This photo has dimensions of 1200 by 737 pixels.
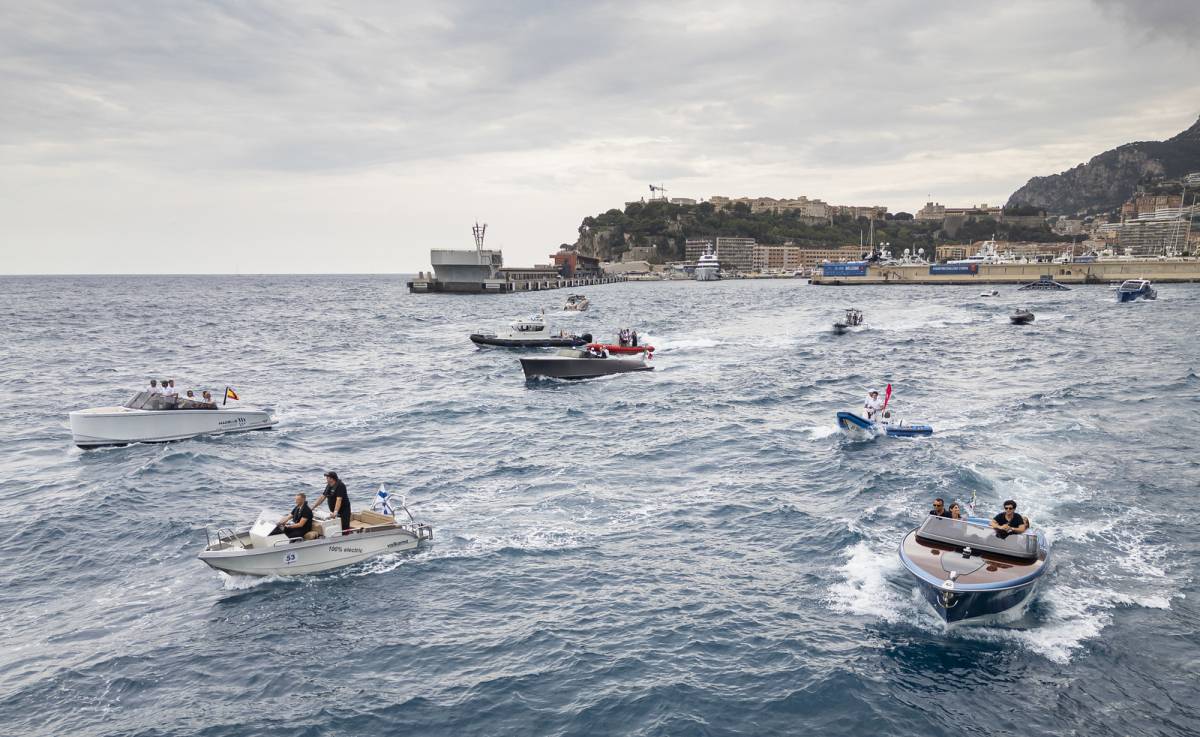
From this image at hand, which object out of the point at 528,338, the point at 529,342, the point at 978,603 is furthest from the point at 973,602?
the point at 528,338

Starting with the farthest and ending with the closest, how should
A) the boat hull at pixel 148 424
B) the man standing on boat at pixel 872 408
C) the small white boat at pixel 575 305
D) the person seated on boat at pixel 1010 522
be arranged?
the small white boat at pixel 575 305 < the man standing on boat at pixel 872 408 < the boat hull at pixel 148 424 < the person seated on boat at pixel 1010 522

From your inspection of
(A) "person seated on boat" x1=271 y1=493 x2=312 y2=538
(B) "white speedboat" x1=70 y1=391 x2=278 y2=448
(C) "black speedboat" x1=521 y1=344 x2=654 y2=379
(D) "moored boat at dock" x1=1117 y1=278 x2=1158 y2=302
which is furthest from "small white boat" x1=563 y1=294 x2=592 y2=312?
(A) "person seated on boat" x1=271 y1=493 x2=312 y2=538

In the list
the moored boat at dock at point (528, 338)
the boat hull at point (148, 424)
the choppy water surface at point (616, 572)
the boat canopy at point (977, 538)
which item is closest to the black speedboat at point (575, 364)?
the choppy water surface at point (616, 572)

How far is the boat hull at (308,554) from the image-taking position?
19.2 m

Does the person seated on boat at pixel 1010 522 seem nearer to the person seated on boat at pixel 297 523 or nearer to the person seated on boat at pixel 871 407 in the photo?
the person seated on boat at pixel 871 407

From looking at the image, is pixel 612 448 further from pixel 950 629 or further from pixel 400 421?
pixel 950 629

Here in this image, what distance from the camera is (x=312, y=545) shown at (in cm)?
1986

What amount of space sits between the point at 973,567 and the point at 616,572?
921 cm

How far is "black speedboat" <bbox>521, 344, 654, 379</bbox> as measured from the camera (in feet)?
167

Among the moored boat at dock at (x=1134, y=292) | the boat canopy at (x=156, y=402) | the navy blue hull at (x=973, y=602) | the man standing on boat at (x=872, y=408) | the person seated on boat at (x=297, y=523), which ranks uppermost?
the boat canopy at (x=156, y=402)

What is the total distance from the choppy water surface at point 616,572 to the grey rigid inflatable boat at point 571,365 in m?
2.35

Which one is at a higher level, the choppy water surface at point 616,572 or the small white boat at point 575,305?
the small white boat at point 575,305

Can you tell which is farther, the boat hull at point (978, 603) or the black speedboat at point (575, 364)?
the black speedboat at point (575, 364)

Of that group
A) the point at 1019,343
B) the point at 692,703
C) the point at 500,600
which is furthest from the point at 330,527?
the point at 1019,343
